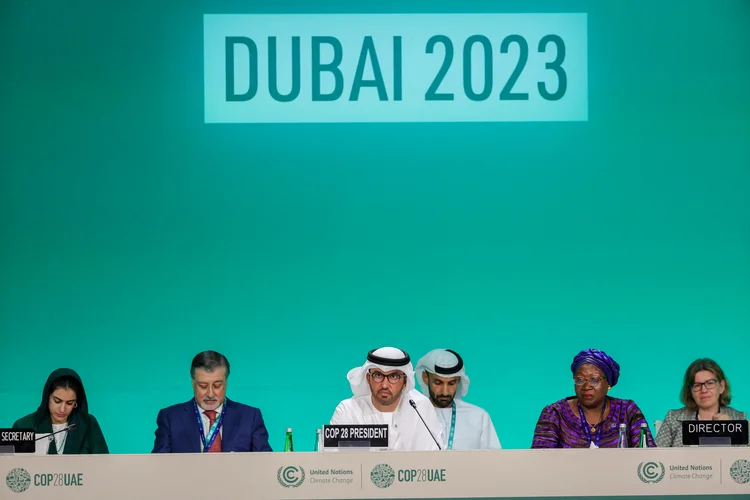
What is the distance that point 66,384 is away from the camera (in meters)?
4.13

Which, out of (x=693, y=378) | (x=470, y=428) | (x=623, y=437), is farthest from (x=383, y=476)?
(x=693, y=378)

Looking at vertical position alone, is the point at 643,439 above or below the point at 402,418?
below

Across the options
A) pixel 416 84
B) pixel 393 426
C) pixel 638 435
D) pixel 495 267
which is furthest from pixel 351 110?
pixel 638 435

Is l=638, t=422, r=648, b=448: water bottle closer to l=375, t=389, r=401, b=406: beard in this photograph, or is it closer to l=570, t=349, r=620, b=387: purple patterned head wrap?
l=570, t=349, r=620, b=387: purple patterned head wrap

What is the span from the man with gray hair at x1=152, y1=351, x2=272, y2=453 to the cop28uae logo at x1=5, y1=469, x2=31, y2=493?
0.99 m

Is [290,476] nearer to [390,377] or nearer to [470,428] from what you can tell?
[390,377]

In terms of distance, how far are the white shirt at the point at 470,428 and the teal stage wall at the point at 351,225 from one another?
2.77ft

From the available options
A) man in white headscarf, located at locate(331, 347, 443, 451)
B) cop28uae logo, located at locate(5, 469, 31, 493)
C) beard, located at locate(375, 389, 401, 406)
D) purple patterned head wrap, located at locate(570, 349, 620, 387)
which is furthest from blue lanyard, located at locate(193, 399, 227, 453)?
purple patterned head wrap, located at locate(570, 349, 620, 387)

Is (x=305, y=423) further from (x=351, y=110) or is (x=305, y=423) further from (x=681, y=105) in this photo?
(x=681, y=105)

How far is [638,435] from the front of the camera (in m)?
4.14

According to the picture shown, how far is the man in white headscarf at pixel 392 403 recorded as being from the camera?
4137mm

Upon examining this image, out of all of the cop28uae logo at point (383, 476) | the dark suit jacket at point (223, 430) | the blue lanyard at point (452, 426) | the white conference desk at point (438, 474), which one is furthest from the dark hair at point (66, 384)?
the blue lanyard at point (452, 426)

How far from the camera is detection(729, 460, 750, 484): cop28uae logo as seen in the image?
3.33 metres

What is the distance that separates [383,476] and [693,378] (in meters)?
1.66
